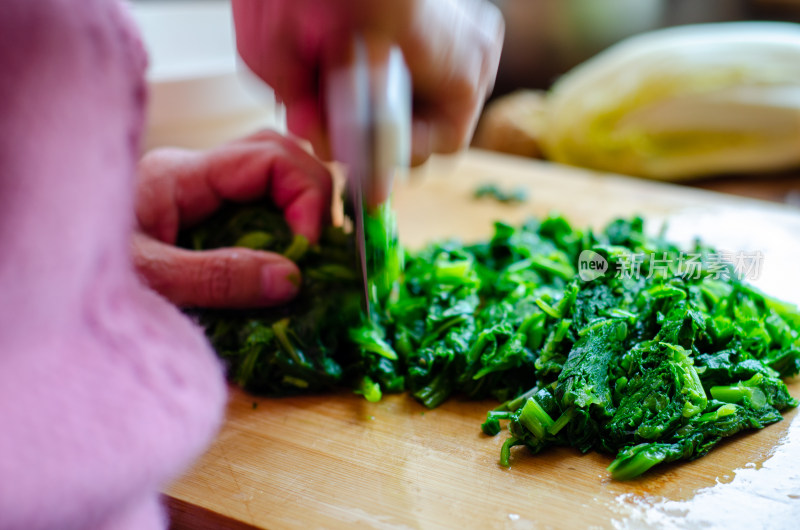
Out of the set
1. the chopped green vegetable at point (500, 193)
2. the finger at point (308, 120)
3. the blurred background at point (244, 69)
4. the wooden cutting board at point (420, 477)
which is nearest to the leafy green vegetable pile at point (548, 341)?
the wooden cutting board at point (420, 477)

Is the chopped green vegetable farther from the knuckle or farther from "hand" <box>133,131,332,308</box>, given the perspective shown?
the knuckle

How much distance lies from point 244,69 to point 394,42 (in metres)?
2.21

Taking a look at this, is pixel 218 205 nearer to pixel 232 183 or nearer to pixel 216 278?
pixel 232 183

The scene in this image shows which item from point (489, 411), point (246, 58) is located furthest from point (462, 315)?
point (246, 58)

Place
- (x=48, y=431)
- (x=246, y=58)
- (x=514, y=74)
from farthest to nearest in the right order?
1. (x=514, y=74)
2. (x=246, y=58)
3. (x=48, y=431)

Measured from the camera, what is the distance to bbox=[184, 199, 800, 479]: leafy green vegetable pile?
161 centimetres

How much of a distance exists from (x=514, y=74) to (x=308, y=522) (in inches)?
226

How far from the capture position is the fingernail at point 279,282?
1923mm

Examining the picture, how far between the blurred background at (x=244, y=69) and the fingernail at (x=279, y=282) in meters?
0.47

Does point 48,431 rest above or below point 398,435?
above

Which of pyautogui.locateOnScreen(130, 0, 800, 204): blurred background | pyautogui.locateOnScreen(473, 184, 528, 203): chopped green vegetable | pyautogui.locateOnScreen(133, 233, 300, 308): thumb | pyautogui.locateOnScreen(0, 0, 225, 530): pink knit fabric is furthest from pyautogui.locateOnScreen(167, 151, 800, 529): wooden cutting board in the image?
pyautogui.locateOnScreen(473, 184, 528, 203): chopped green vegetable

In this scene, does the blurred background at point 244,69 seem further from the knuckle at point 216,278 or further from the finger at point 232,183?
the knuckle at point 216,278

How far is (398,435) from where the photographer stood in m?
1.74

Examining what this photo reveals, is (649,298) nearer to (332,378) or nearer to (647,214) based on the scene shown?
(332,378)
